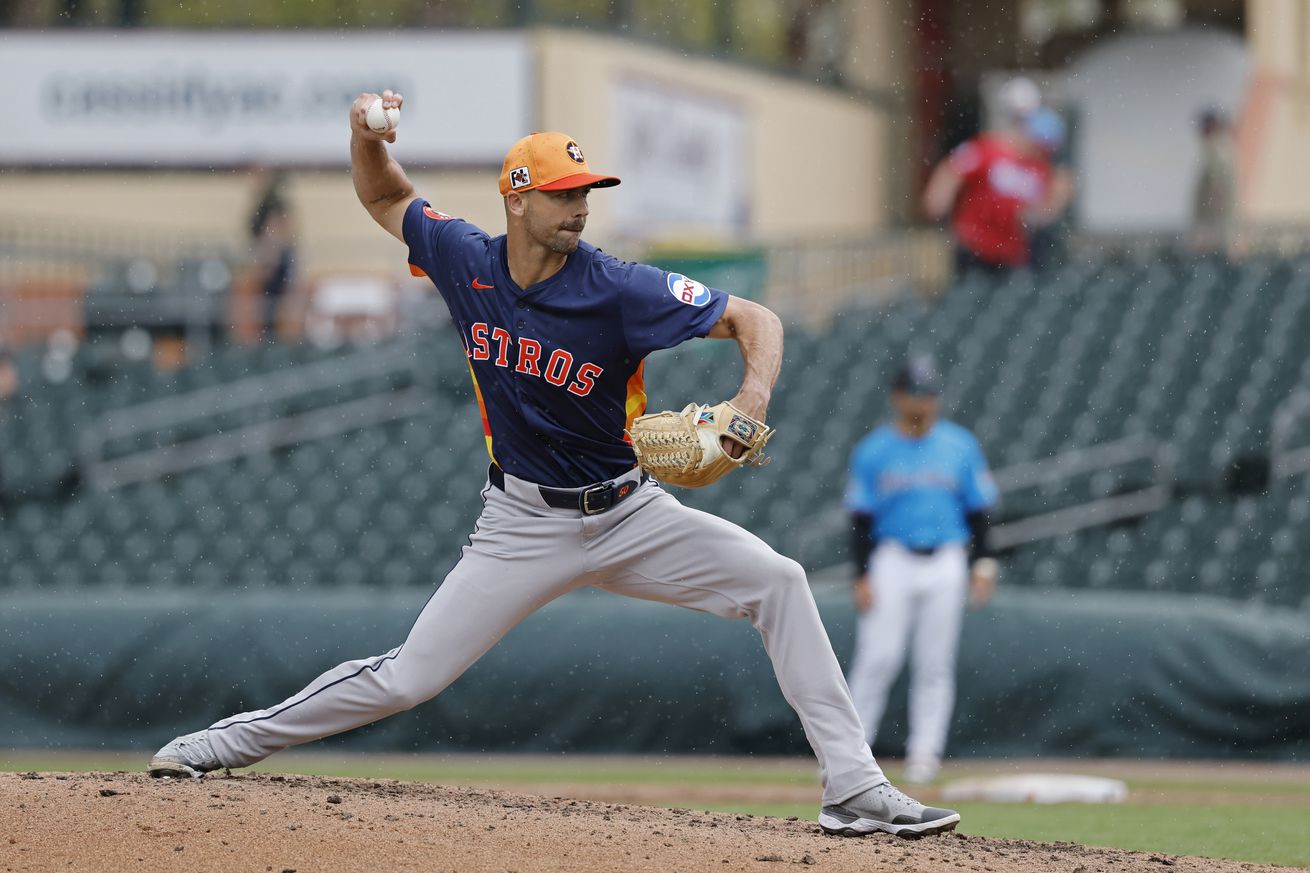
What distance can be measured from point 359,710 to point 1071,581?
7632mm

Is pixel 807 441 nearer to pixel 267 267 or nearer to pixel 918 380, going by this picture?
pixel 918 380

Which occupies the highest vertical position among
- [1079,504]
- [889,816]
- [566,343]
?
[566,343]

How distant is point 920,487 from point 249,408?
747 centimetres

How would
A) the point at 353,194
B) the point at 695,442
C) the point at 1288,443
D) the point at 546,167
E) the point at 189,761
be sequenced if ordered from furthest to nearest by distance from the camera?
1. the point at 353,194
2. the point at 1288,443
3. the point at 189,761
4. the point at 546,167
5. the point at 695,442

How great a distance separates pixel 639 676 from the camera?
10102 mm

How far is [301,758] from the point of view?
10070 millimetres

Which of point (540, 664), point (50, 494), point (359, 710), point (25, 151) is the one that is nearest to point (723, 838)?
point (359, 710)

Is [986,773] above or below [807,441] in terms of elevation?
below

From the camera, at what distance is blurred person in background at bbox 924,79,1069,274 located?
14.2 m

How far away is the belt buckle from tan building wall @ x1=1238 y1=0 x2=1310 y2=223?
46.5 feet

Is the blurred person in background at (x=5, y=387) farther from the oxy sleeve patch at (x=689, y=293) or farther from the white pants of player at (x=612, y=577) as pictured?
the oxy sleeve patch at (x=689, y=293)

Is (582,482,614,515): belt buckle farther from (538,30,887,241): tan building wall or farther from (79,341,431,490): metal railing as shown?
(538,30,887,241): tan building wall

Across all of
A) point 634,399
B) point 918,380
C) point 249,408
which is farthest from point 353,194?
point 634,399

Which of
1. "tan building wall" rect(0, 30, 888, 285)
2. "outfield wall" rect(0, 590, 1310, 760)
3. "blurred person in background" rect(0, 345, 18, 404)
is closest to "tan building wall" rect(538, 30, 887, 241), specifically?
"tan building wall" rect(0, 30, 888, 285)
